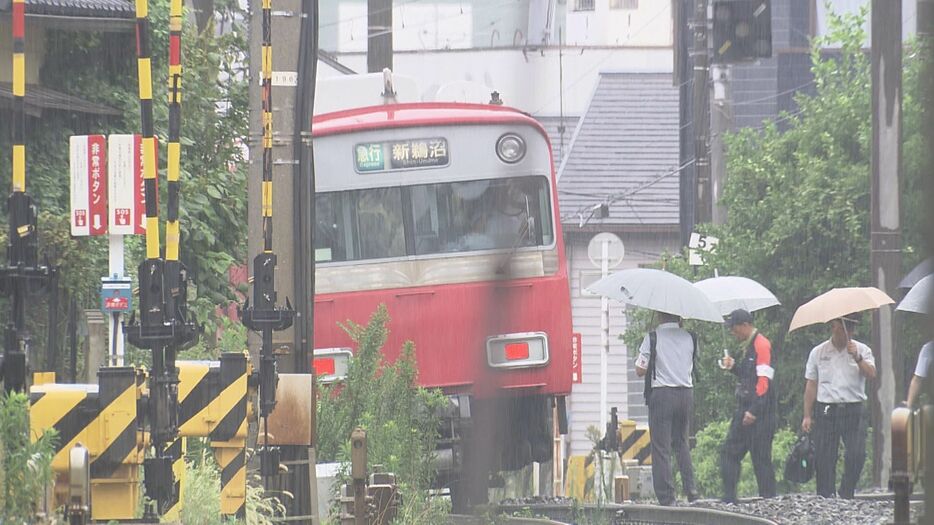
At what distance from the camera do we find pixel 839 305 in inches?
394

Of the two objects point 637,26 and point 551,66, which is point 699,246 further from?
point 637,26

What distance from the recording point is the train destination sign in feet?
37.4

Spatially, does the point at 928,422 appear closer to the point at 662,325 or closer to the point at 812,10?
the point at 662,325

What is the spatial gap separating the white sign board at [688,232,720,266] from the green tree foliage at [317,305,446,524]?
709 centimetres

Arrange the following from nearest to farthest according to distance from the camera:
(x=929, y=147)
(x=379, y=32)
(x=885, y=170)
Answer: (x=929, y=147) < (x=885, y=170) < (x=379, y=32)

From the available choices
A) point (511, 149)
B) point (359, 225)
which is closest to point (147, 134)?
point (511, 149)

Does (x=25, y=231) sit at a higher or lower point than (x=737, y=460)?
higher

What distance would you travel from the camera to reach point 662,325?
31.7 feet

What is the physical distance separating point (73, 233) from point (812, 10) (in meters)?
20.3

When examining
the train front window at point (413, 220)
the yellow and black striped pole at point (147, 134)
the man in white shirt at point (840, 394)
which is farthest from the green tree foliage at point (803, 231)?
the yellow and black striped pole at point (147, 134)

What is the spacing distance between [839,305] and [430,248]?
296 cm

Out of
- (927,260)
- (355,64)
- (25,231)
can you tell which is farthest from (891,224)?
(355,64)

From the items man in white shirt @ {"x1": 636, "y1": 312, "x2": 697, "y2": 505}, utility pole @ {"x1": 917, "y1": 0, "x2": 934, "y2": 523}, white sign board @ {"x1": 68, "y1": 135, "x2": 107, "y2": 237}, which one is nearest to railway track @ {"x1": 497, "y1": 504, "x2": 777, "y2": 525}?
man in white shirt @ {"x1": 636, "y1": 312, "x2": 697, "y2": 505}

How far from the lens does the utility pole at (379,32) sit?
50.1 feet
